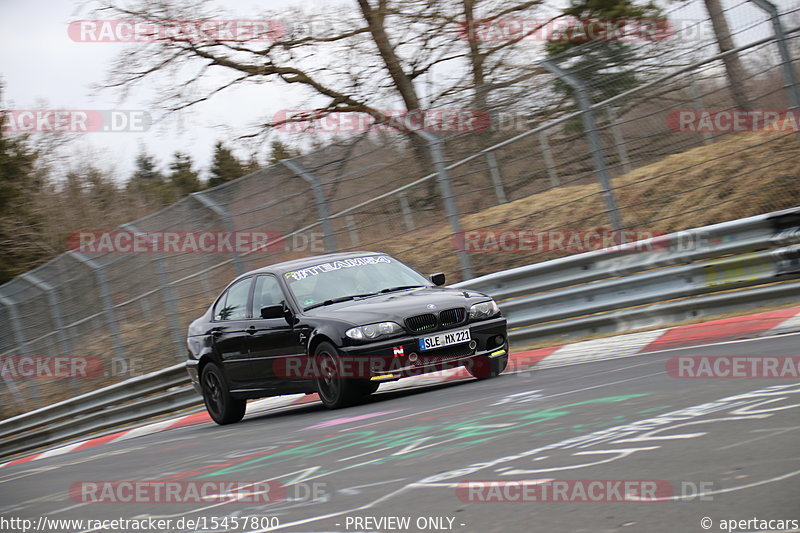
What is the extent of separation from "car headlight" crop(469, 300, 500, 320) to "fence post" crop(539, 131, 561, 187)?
387 centimetres

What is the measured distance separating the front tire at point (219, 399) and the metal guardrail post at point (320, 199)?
319 cm

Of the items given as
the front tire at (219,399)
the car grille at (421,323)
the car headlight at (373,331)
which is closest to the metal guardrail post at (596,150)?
the car grille at (421,323)

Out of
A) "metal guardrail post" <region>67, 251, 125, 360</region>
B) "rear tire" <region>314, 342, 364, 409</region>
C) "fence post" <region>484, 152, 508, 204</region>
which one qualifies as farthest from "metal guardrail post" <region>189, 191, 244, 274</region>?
"rear tire" <region>314, 342, 364, 409</region>

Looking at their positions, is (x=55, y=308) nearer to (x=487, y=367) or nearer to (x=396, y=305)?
(x=396, y=305)

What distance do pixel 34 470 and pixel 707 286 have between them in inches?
261

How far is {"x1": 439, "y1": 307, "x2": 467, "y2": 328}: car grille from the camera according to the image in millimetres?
9305

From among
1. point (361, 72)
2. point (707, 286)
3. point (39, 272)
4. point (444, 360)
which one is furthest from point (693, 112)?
point (39, 272)

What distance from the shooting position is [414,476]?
209 inches

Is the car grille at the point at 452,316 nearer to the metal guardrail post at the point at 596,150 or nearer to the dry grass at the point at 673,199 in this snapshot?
the metal guardrail post at the point at 596,150

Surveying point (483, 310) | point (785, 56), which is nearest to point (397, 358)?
point (483, 310)

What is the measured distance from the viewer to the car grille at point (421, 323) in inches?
361

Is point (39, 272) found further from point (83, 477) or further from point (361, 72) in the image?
point (83, 477)

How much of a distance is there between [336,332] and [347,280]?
121 centimetres

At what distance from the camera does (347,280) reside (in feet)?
33.7
